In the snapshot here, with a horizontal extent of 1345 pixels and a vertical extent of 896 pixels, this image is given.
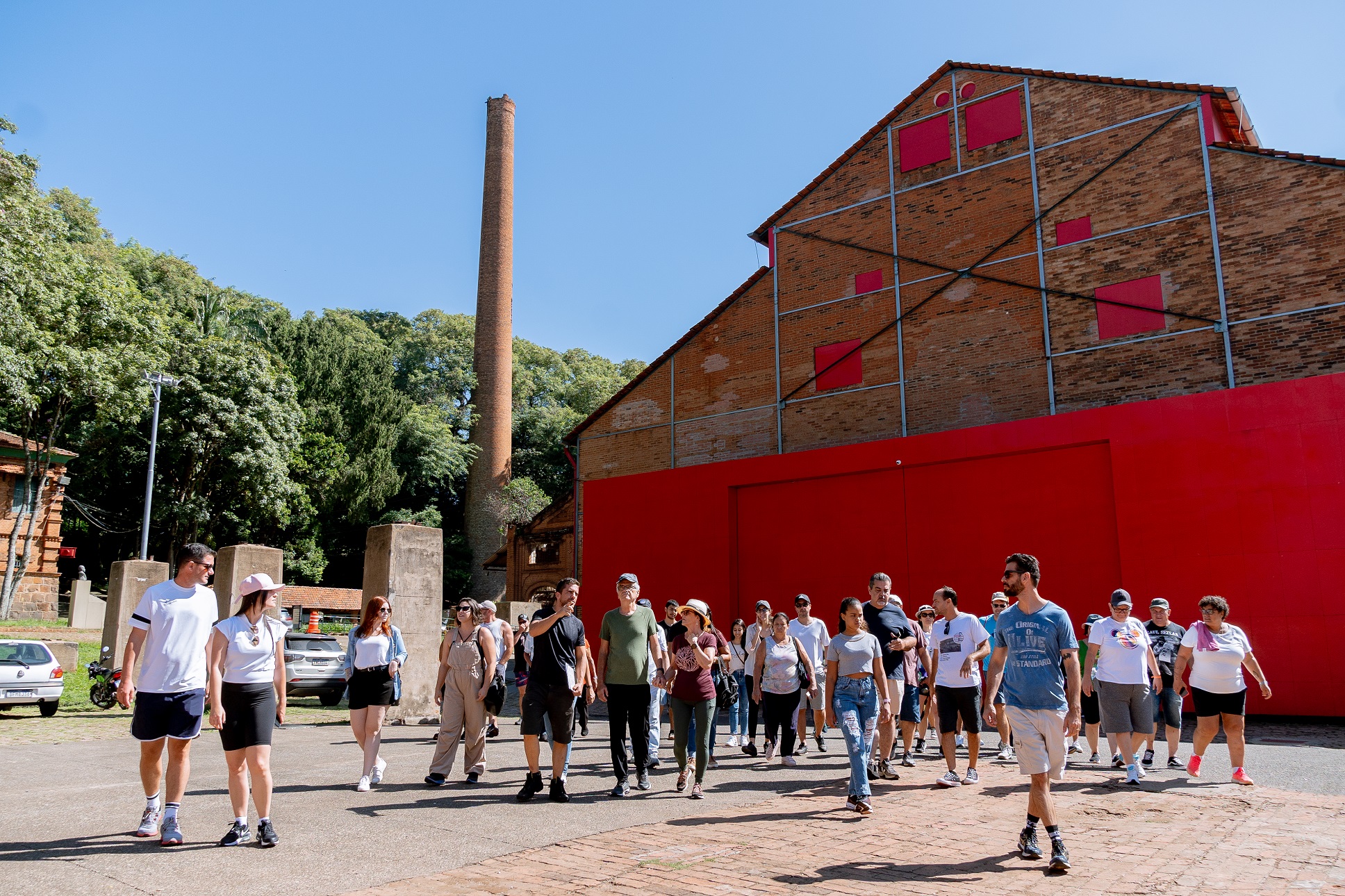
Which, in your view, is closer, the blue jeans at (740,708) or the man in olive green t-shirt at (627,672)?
the man in olive green t-shirt at (627,672)

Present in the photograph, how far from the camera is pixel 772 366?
22.1 metres

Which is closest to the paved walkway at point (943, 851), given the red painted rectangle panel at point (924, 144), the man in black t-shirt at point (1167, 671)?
the man in black t-shirt at point (1167, 671)

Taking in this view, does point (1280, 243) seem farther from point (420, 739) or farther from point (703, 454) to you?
point (420, 739)

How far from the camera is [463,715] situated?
28.1 ft

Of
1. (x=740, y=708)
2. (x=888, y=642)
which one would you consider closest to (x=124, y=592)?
(x=740, y=708)

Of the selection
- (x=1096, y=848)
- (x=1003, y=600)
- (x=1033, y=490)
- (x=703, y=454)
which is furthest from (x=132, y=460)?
(x=1096, y=848)

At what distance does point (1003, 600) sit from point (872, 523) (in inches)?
327

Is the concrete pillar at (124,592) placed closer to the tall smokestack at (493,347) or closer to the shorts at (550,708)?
the shorts at (550,708)

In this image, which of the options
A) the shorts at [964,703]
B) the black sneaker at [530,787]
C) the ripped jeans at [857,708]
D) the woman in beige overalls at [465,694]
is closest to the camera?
the ripped jeans at [857,708]

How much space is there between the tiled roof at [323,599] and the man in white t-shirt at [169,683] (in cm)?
3077

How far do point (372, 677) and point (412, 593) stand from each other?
5944 millimetres

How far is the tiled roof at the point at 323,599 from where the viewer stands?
3606cm

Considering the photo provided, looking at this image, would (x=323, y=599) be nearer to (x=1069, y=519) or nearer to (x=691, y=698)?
(x=1069, y=519)

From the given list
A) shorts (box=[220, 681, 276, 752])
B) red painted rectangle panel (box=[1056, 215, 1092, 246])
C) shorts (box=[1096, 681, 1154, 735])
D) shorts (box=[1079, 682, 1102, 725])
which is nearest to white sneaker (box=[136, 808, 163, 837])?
shorts (box=[220, 681, 276, 752])
